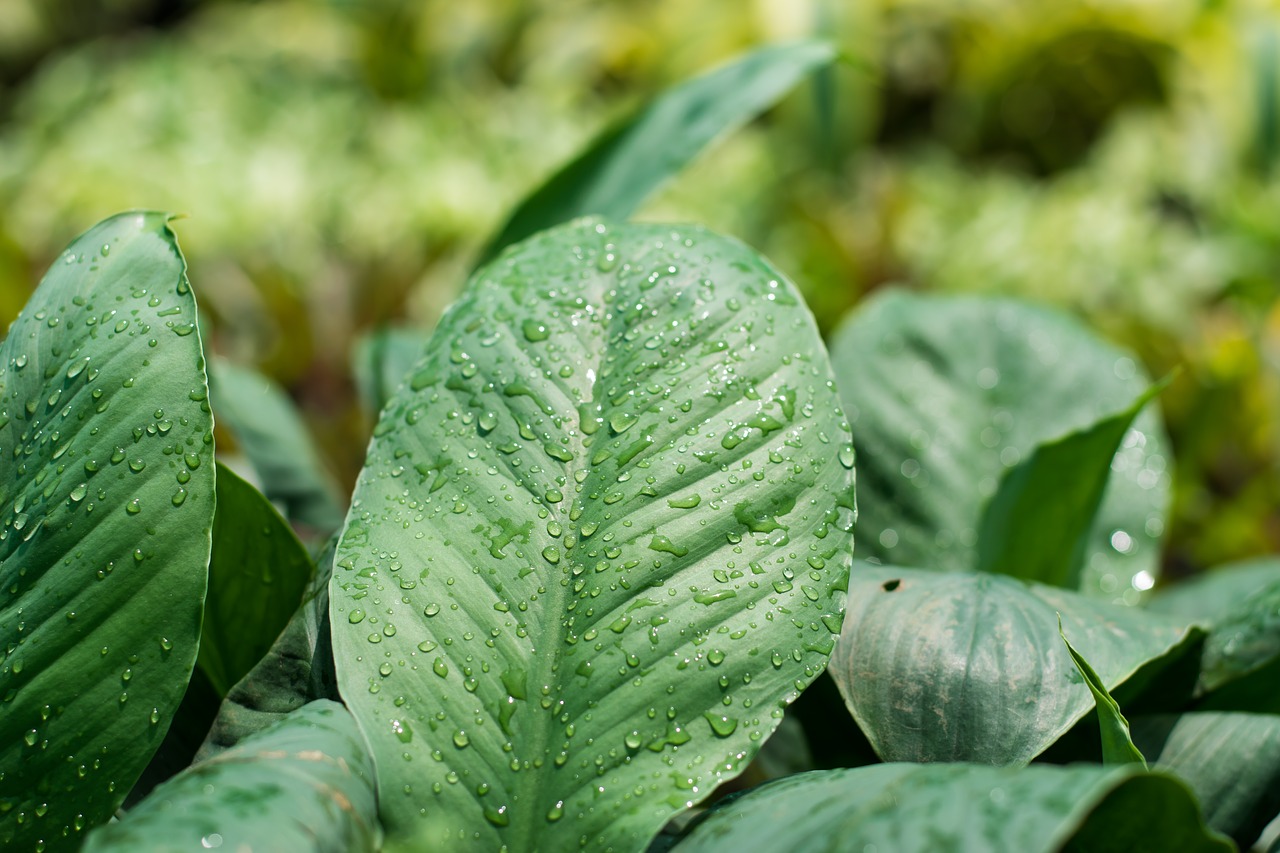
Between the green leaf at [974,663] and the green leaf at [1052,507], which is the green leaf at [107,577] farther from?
the green leaf at [1052,507]

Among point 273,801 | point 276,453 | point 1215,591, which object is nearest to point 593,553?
point 273,801

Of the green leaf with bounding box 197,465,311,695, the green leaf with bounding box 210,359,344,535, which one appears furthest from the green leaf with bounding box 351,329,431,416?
the green leaf with bounding box 197,465,311,695

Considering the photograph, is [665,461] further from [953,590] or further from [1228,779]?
[1228,779]

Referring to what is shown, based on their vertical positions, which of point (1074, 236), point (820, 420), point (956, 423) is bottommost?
point (1074, 236)

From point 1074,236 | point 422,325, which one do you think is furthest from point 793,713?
point 1074,236

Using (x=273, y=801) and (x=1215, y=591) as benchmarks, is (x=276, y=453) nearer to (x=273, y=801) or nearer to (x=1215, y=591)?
(x=273, y=801)

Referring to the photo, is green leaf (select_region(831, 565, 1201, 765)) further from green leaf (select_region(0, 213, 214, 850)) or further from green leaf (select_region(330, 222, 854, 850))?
green leaf (select_region(0, 213, 214, 850))

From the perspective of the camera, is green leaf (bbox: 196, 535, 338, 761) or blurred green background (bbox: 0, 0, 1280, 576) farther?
blurred green background (bbox: 0, 0, 1280, 576)
